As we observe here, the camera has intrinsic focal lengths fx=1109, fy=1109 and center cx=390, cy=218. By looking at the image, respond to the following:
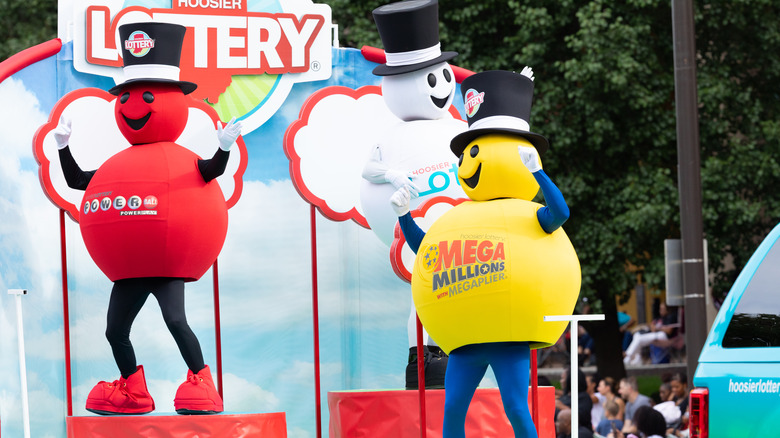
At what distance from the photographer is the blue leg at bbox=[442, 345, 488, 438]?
501 centimetres

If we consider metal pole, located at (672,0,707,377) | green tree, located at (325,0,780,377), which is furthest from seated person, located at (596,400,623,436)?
green tree, located at (325,0,780,377)

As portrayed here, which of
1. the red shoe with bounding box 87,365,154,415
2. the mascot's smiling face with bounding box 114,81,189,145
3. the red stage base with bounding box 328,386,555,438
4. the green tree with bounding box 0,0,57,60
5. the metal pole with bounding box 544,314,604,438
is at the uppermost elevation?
the green tree with bounding box 0,0,57,60

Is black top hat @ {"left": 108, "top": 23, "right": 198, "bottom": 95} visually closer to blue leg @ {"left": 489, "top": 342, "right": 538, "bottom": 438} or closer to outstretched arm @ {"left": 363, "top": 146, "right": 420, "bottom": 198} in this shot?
outstretched arm @ {"left": 363, "top": 146, "right": 420, "bottom": 198}

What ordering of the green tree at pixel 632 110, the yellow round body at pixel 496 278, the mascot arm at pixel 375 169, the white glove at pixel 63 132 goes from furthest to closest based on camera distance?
the green tree at pixel 632 110 < the mascot arm at pixel 375 169 < the white glove at pixel 63 132 < the yellow round body at pixel 496 278

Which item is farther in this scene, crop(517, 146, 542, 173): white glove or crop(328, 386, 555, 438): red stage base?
crop(328, 386, 555, 438): red stage base

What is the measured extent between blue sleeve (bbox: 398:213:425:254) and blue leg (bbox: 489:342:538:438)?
27.4 inches

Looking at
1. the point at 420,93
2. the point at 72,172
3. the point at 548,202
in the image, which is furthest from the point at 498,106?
the point at 72,172

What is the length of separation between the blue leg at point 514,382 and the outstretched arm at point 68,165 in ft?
7.56

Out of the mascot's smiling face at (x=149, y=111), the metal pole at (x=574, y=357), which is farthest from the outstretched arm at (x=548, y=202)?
the mascot's smiling face at (x=149, y=111)

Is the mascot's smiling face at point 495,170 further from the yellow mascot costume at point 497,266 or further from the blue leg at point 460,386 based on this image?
the blue leg at point 460,386

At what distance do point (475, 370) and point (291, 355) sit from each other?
2.44 m

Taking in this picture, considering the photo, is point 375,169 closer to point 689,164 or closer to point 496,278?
point 496,278

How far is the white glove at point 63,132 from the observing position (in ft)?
18.2

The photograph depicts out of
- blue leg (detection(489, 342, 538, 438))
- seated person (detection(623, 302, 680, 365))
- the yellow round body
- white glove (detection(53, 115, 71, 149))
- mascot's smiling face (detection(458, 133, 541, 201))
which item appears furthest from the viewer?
seated person (detection(623, 302, 680, 365))
